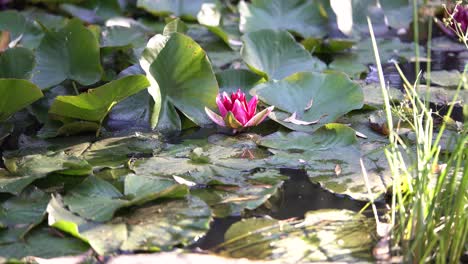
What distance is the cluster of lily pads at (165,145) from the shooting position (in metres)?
1.13

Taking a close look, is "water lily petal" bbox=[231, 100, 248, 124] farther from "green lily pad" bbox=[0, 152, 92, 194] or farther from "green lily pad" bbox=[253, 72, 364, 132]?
"green lily pad" bbox=[0, 152, 92, 194]

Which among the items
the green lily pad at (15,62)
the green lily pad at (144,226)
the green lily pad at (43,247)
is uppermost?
the green lily pad at (15,62)

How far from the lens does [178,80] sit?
5.42 feet

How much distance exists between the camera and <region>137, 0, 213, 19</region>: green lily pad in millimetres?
2533

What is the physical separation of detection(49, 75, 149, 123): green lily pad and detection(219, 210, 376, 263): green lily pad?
0.47m

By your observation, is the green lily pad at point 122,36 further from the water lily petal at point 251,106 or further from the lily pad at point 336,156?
the lily pad at point 336,156

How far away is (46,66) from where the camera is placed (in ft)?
5.75

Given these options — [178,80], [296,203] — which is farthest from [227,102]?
[296,203]

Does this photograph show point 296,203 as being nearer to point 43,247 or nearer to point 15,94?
point 43,247

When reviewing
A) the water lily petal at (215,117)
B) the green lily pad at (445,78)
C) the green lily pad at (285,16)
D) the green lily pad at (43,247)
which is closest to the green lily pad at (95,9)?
the green lily pad at (285,16)

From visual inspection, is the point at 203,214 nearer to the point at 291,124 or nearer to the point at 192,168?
the point at 192,168

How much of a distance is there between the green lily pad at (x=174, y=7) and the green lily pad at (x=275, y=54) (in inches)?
28.5

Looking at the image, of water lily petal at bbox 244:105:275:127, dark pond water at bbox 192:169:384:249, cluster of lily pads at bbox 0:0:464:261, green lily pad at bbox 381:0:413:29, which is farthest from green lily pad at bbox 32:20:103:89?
green lily pad at bbox 381:0:413:29

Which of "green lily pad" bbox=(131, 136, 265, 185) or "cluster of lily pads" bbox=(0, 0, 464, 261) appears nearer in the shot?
"cluster of lily pads" bbox=(0, 0, 464, 261)
